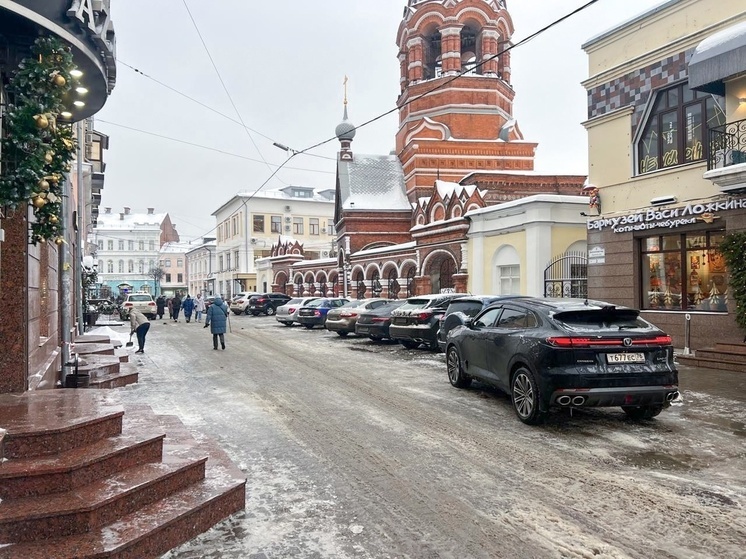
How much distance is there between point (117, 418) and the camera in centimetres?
471

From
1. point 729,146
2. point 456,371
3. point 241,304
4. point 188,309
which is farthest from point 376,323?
point 241,304

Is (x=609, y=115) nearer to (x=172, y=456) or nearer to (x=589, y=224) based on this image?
(x=589, y=224)

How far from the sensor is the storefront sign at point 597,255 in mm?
15672

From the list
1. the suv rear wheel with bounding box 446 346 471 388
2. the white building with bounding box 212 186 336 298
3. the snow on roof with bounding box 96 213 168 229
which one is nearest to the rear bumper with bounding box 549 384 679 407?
the suv rear wheel with bounding box 446 346 471 388

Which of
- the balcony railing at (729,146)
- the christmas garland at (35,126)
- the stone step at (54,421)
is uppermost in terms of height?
the balcony railing at (729,146)

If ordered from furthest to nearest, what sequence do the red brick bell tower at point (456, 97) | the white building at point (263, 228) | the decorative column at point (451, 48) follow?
the white building at point (263, 228)
the red brick bell tower at point (456, 97)
the decorative column at point (451, 48)

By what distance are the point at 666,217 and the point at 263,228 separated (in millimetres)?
55311

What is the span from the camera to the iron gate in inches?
715

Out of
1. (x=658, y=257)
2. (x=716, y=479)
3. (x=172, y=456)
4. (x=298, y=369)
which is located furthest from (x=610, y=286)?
(x=172, y=456)

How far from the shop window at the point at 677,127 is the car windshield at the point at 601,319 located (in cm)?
852

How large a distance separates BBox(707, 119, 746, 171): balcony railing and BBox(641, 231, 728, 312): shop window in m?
1.85

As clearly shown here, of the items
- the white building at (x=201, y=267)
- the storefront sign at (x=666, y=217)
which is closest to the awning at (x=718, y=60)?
the storefront sign at (x=666, y=217)

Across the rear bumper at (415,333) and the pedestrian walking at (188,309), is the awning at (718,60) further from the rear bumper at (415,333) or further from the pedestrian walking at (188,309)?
the pedestrian walking at (188,309)

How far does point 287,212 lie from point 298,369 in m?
56.5
